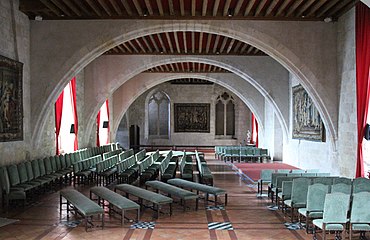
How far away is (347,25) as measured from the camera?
32.3ft

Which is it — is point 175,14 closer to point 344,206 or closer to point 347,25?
point 347,25

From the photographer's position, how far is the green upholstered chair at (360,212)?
5270 mm

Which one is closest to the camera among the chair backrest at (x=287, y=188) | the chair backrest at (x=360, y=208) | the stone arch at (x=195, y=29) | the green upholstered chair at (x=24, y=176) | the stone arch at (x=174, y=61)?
the chair backrest at (x=360, y=208)

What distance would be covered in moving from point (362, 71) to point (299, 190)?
3.96 meters

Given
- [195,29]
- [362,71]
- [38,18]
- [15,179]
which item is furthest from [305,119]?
[15,179]

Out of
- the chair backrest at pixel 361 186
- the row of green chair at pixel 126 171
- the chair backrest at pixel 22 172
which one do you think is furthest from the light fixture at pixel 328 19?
the chair backrest at pixel 22 172

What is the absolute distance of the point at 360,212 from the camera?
533 centimetres

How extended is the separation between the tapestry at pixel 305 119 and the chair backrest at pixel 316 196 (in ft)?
21.9

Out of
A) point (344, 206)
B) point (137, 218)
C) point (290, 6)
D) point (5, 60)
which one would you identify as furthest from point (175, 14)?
point (344, 206)

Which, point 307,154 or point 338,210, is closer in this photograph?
point 338,210

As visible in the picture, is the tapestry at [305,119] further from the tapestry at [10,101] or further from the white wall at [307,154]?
the tapestry at [10,101]

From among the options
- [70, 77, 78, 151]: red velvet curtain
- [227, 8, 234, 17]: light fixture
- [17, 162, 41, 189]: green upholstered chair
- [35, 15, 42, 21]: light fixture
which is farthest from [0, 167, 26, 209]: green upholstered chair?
[70, 77, 78, 151]: red velvet curtain

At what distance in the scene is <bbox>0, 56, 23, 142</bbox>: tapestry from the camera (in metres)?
8.74

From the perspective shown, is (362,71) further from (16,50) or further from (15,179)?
(16,50)
